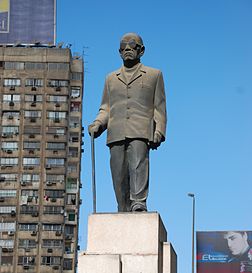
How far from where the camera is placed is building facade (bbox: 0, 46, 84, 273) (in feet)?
284

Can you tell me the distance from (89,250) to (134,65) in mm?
3433

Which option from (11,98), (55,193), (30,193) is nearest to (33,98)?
(11,98)

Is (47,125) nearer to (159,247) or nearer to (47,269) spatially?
(47,269)

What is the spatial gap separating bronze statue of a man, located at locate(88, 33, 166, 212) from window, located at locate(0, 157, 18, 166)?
74.4 metres

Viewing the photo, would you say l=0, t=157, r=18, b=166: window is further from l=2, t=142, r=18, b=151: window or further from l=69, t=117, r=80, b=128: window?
l=69, t=117, r=80, b=128: window

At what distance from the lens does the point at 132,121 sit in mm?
14906

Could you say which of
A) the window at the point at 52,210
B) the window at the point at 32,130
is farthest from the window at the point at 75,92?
the window at the point at 52,210

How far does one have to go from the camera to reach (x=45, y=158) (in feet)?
292

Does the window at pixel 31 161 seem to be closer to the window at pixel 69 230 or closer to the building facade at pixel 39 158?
the building facade at pixel 39 158

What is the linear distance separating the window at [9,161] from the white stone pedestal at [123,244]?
2973 inches

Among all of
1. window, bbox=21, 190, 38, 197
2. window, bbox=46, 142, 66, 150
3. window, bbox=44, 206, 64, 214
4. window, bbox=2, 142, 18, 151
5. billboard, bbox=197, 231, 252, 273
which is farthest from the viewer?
window, bbox=2, 142, 18, 151

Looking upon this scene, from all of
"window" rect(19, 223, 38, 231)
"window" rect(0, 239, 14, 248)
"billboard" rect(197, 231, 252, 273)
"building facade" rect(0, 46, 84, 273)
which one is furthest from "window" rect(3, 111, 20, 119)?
"billboard" rect(197, 231, 252, 273)

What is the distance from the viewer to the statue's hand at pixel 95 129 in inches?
596

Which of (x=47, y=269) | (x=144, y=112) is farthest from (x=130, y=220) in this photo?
(x=47, y=269)
